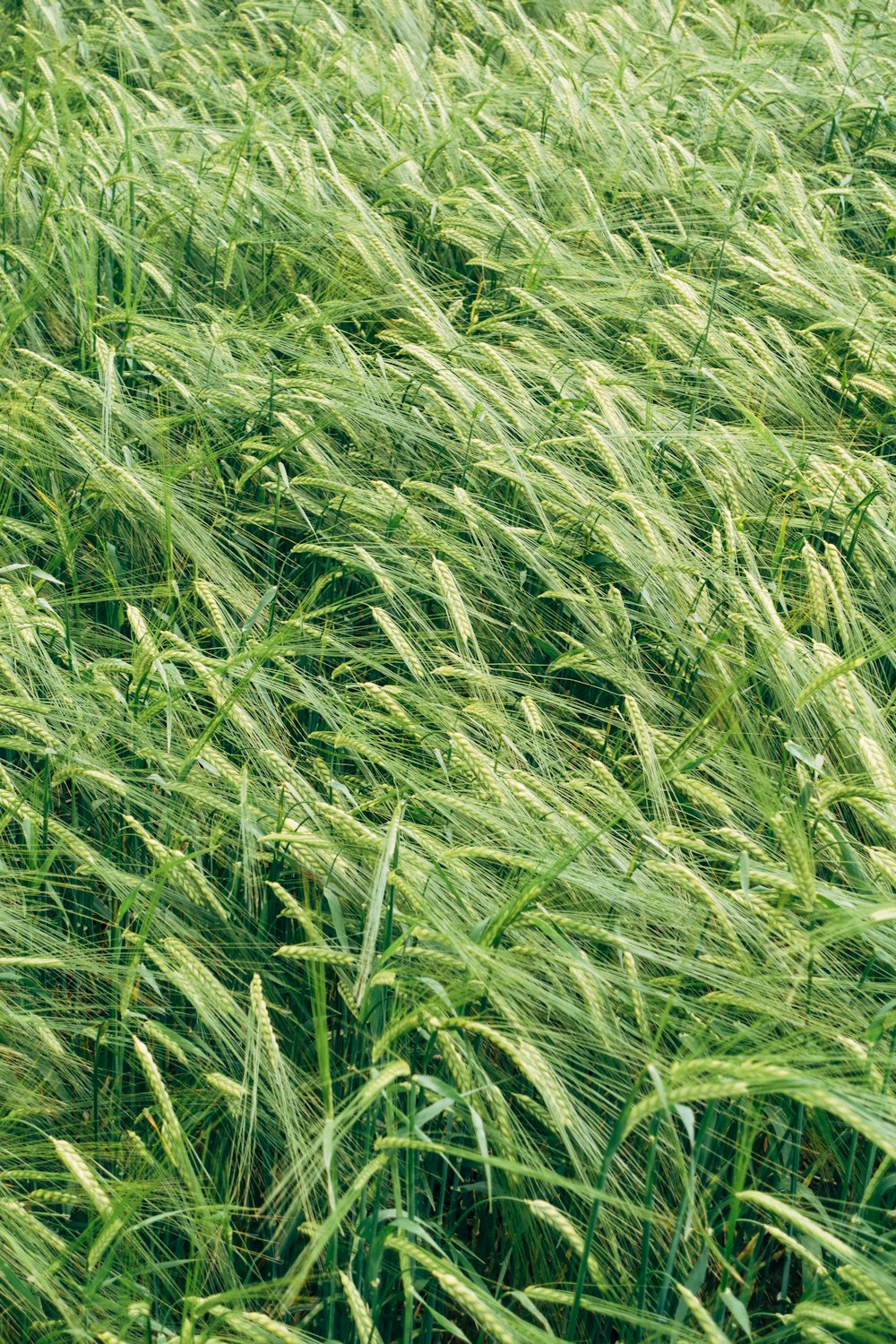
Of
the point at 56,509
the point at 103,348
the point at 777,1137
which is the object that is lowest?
the point at 777,1137

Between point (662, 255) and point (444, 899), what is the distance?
1.96 metres

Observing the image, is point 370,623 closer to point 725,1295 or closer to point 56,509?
point 56,509

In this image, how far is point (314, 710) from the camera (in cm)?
190

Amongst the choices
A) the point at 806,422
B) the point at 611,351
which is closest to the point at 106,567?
the point at 611,351

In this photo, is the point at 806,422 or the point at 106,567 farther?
the point at 806,422

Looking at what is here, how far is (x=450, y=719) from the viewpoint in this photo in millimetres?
1747

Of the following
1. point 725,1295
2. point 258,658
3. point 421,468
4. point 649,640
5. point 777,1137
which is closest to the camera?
point 725,1295

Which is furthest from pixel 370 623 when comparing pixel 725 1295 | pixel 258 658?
pixel 725 1295

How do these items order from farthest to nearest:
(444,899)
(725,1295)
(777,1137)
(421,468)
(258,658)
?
(421,468), (258,658), (444,899), (777,1137), (725,1295)

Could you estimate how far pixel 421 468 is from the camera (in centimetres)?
236

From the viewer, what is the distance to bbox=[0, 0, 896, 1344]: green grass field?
127 centimetres

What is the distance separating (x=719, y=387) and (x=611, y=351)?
0.30 meters

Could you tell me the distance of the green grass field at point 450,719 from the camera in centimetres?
127

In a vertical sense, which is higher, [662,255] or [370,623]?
[662,255]
